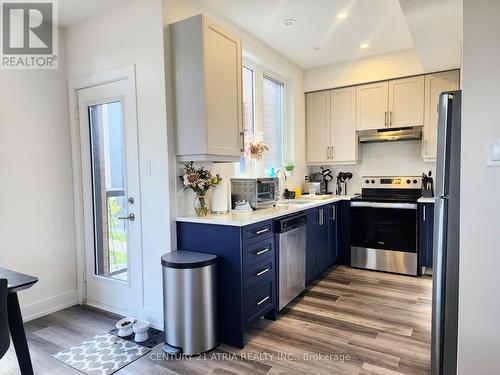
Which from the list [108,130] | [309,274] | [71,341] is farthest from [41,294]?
[309,274]

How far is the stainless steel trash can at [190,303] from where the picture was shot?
2.23m

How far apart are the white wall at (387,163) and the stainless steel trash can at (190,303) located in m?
3.09

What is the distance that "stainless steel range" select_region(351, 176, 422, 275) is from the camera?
3.85 metres

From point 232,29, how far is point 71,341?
3123 mm

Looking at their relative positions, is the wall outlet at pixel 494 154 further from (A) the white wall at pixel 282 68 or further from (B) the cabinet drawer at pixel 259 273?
(A) the white wall at pixel 282 68

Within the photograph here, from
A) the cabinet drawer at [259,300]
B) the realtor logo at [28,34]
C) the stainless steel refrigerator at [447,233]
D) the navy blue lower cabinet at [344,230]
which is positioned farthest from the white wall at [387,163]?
the realtor logo at [28,34]

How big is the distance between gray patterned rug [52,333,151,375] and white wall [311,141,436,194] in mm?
3515

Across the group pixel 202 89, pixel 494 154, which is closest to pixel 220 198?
pixel 202 89

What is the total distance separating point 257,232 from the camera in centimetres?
249

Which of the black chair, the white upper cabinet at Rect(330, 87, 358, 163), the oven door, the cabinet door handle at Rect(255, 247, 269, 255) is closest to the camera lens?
the black chair

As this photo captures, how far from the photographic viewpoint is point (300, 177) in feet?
15.6

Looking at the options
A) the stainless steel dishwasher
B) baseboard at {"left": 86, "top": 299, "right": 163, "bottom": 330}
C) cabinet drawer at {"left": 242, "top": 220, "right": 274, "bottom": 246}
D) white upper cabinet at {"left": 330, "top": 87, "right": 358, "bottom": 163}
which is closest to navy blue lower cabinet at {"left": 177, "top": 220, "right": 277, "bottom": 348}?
cabinet drawer at {"left": 242, "top": 220, "right": 274, "bottom": 246}

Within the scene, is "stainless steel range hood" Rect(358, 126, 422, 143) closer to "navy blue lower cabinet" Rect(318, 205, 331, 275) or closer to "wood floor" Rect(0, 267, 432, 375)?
"navy blue lower cabinet" Rect(318, 205, 331, 275)

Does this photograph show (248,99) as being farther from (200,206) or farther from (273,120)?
(200,206)
